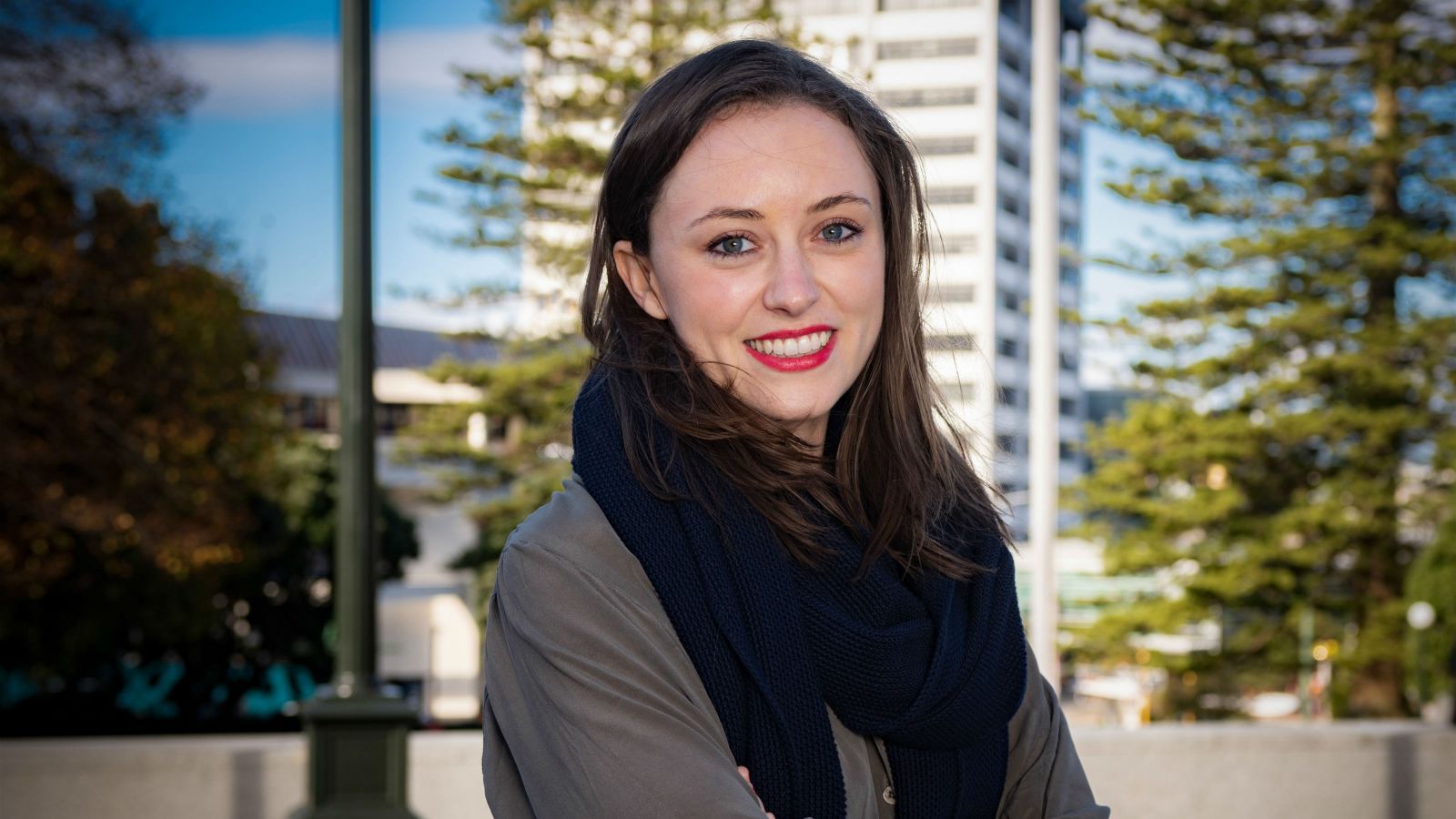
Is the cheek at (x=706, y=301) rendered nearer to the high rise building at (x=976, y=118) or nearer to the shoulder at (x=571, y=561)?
the shoulder at (x=571, y=561)

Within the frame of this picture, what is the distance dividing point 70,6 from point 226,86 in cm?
211

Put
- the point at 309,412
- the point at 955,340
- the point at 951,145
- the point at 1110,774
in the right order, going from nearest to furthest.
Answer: the point at 955,340, the point at 1110,774, the point at 309,412, the point at 951,145

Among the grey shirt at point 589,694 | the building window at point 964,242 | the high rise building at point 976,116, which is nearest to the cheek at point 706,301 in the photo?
the grey shirt at point 589,694

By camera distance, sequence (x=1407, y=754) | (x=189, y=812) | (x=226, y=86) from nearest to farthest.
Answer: (x=189, y=812) < (x=1407, y=754) < (x=226, y=86)

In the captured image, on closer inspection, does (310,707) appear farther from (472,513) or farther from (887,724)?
(472,513)

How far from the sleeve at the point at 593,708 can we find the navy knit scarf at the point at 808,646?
0.13ft

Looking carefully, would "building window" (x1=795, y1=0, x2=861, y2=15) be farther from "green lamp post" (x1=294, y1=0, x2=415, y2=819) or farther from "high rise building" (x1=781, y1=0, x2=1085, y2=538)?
"green lamp post" (x1=294, y1=0, x2=415, y2=819)

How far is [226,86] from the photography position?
13156mm

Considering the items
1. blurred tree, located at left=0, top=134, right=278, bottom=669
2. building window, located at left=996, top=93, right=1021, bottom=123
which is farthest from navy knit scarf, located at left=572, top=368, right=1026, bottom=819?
building window, located at left=996, top=93, right=1021, bottom=123

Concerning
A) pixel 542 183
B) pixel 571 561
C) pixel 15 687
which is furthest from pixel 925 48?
pixel 571 561

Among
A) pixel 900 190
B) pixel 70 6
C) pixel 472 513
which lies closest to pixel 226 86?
pixel 70 6

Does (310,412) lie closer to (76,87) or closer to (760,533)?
(76,87)

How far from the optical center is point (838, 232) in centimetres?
127

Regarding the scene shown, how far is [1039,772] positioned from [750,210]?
0.59 m
